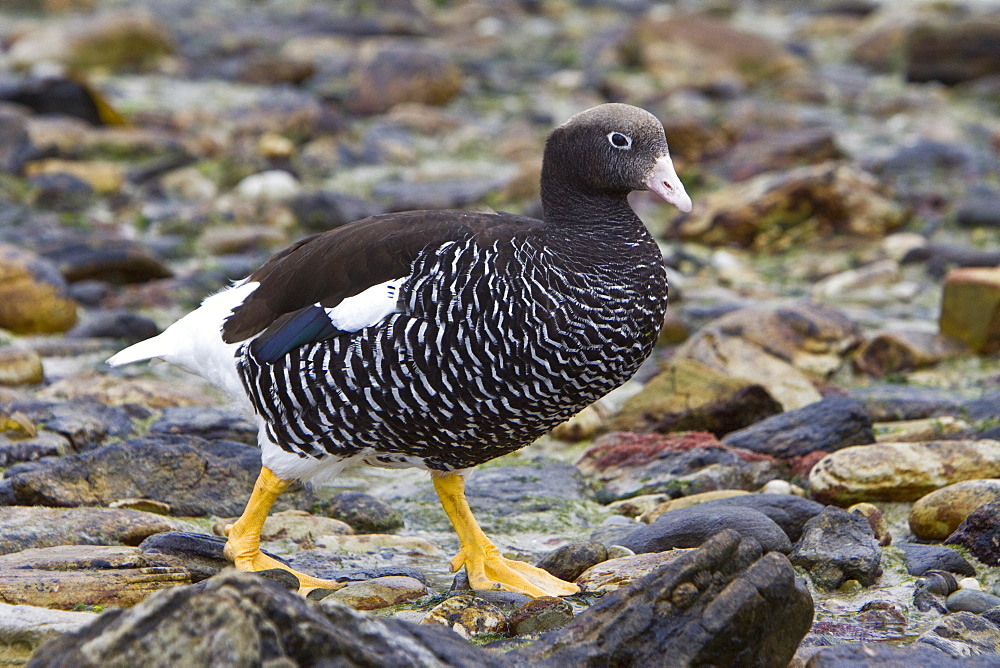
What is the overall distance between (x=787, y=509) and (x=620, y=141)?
203 centimetres

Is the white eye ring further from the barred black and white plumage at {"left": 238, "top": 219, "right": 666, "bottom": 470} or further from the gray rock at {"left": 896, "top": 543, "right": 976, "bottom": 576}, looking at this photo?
the gray rock at {"left": 896, "top": 543, "right": 976, "bottom": 576}

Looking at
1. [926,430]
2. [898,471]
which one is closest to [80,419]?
[898,471]

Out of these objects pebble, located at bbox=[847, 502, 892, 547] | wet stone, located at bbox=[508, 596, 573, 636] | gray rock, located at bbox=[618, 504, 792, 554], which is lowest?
pebble, located at bbox=[847, 502, 892, 547]

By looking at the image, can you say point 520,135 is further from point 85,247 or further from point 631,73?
point 85,247

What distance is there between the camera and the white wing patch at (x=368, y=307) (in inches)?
209

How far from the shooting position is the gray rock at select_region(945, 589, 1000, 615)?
16.7ft

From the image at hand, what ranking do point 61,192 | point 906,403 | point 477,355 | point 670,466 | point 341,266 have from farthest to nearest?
1. point 61,192
2. point 906,403
3. point 670,466
4. point 341,266
5. point 477,355

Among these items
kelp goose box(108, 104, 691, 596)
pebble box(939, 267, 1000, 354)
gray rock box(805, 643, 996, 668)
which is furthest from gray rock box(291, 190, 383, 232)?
gray rock box(805, 643, 996, 668)

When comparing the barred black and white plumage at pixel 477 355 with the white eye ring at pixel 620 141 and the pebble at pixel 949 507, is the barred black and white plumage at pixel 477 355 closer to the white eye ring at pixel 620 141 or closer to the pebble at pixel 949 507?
the white eye ring at pixel 620 141

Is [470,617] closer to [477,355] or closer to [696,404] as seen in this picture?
[477,355]

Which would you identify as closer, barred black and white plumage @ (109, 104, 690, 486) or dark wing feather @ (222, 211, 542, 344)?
barred black and white plumage @ (109, 104, 690, 486)

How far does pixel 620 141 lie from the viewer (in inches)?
221

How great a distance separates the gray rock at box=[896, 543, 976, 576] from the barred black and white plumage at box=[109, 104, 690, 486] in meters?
1.67

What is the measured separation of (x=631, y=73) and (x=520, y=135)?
466cm
